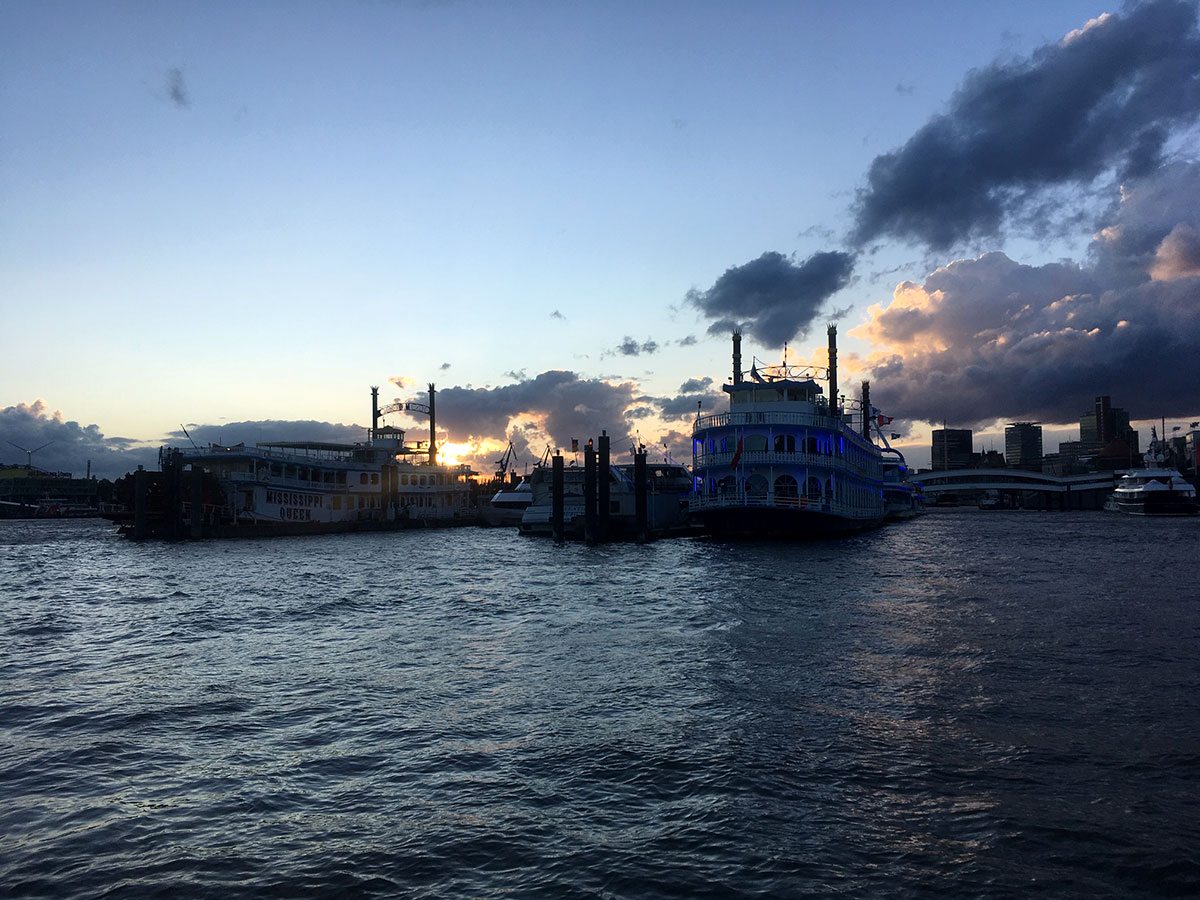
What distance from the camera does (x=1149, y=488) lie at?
9769 centimetres

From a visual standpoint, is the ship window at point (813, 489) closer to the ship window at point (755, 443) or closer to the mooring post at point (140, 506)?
the ship window at point (755, 443)

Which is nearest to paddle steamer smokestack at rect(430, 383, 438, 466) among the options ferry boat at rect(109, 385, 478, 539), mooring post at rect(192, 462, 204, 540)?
ferry boat at rect(109, 385, 478, 539)

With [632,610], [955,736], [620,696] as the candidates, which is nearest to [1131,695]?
[955,736]

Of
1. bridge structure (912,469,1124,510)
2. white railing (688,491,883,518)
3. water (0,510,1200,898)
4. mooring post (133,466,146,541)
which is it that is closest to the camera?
water (0,510,1200,898)

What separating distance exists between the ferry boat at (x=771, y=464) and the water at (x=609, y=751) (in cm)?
2571

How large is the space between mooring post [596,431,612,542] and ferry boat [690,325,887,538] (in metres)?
6.07

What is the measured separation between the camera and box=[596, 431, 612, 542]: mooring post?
5047cm

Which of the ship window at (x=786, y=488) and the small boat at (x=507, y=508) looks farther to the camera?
the small boat at (x=507, y=508)

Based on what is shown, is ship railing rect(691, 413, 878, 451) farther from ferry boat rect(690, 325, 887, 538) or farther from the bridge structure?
the bridge structure

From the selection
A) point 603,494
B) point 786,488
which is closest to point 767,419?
point 786,488

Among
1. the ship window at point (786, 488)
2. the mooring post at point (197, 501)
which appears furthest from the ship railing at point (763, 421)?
the mooring post at point (197, 501)

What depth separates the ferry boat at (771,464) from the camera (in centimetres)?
4961

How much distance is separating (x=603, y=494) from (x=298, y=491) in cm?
3636

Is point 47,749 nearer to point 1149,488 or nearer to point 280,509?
point 280,509
